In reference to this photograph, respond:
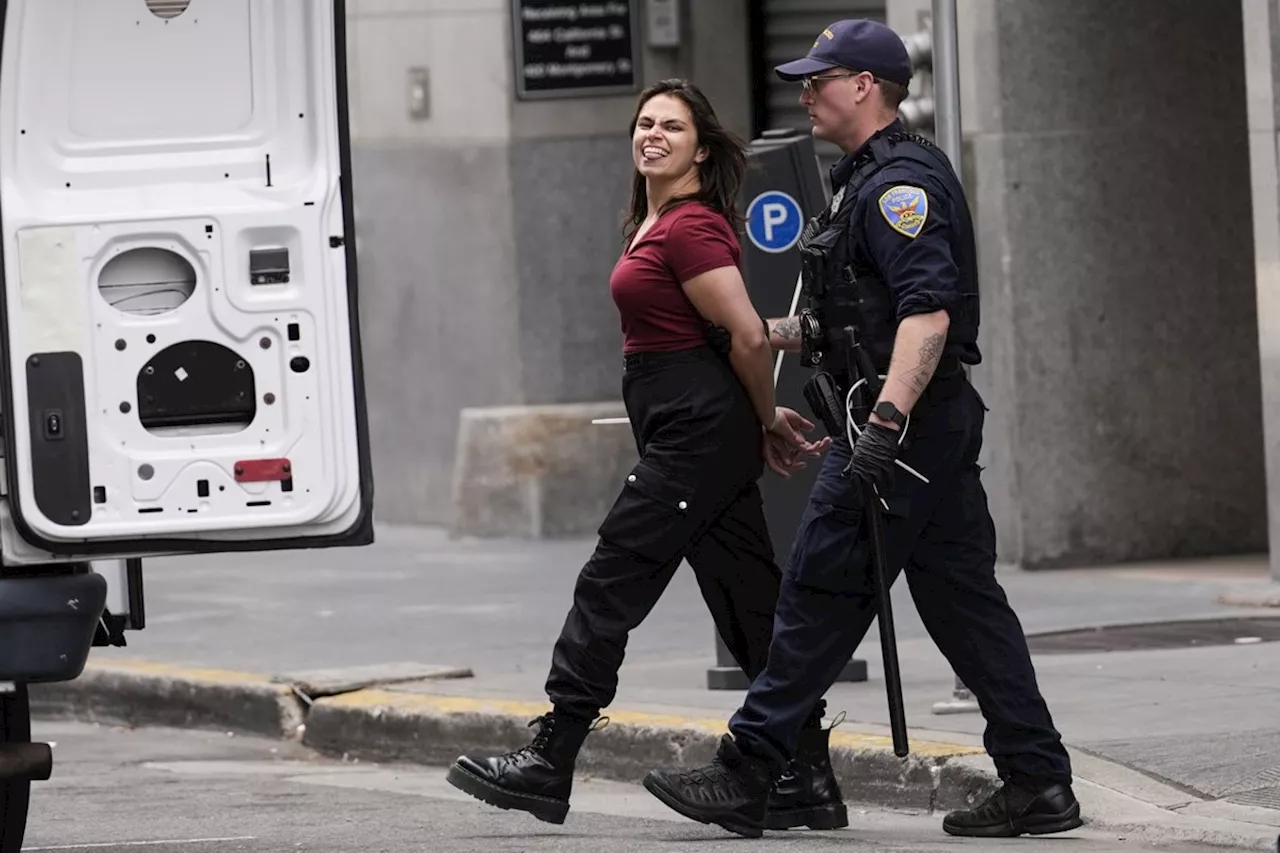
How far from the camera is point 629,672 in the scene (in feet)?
31.4

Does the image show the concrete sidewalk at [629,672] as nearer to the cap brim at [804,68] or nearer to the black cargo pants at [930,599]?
the black cargo pants at [930,599]

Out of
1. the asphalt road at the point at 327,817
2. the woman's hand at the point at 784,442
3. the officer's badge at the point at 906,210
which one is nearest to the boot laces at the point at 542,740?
the asphalt road at the point at 327,817

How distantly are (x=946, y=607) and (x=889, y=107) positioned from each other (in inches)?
46.8

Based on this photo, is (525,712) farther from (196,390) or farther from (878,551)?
(196,390)

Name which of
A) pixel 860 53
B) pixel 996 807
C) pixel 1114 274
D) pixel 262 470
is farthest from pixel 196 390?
Answer: pixel 1114 274

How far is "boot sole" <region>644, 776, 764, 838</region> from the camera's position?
6.48 meters

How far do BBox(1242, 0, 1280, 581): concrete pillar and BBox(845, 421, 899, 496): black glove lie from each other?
4958mm

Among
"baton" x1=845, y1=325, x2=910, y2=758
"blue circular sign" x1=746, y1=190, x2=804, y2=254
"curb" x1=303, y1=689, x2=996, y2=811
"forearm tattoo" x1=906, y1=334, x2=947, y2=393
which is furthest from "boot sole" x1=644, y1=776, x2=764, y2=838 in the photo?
"blue circular sign" x1=746, y1=190, x2=804, y2=254

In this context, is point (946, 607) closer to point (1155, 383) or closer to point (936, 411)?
point (936, 411)

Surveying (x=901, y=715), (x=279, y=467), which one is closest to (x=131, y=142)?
(x=279, y=467)

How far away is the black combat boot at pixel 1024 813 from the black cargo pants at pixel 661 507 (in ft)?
2.80

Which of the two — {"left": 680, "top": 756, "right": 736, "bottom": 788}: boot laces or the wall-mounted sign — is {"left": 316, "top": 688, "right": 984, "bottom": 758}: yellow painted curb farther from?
the wall-mounted sign

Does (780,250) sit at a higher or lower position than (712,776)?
higher

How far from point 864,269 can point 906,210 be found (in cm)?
20
